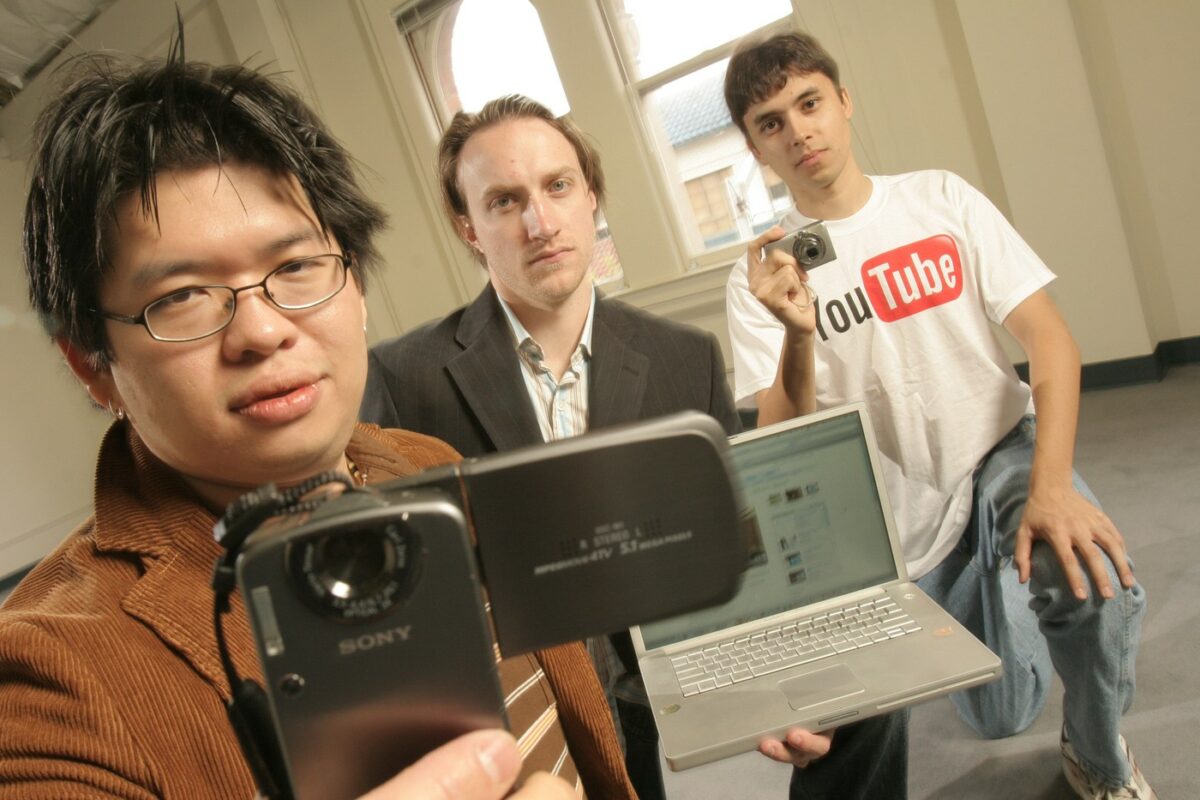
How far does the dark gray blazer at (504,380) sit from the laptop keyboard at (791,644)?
42cm

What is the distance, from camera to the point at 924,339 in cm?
160

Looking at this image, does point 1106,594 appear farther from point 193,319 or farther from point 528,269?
point 193,319

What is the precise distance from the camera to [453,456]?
1156 millimetres

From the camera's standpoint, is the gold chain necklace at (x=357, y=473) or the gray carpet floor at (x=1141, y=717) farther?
the gray carpet floor at (x=1141, y=717)

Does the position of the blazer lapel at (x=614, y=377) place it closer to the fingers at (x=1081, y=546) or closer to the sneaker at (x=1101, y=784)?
the fingers at (x=1081, y=546)

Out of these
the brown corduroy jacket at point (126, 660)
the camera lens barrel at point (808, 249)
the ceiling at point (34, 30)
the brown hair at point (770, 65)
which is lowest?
the brown corduroy jacket at point (126, 660)

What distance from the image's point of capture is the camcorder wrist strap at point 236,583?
1.50ft

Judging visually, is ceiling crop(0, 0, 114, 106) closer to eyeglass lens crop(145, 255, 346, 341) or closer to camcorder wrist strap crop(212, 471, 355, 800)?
eyeglass lens crop(145, 255, 346, 341)

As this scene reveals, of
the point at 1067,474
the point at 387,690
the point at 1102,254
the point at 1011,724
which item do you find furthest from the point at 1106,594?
the point at 1102,254

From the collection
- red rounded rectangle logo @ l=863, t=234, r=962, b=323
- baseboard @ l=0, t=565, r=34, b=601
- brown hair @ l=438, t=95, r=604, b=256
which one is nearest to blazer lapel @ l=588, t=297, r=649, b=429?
brown hair @ l=438, t=95, r=604, b=256

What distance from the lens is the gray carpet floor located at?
1.54 metres

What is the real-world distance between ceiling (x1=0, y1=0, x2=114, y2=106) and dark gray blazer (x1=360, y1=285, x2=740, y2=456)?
495 cm

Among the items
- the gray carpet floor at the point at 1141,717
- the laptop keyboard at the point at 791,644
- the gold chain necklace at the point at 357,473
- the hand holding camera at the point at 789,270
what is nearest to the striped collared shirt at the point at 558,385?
the hand holding camera at the point at 789,270

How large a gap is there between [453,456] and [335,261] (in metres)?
0.45
